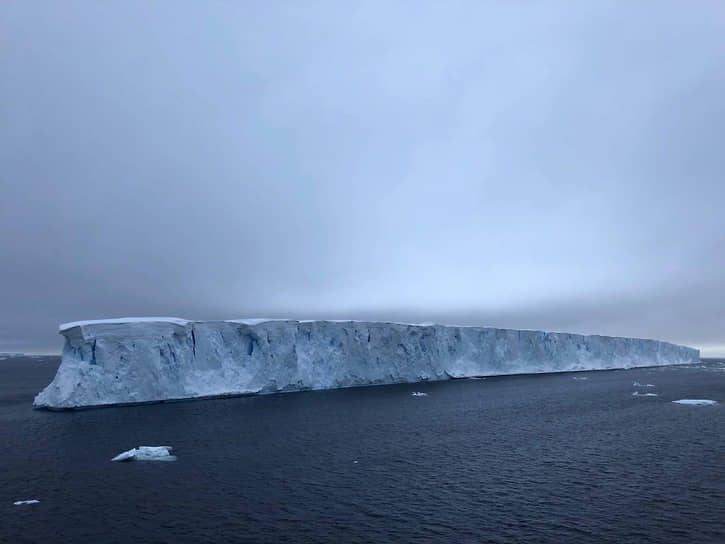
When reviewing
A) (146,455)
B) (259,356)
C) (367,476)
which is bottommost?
(146,455)

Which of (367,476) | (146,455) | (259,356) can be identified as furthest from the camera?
(259,356)

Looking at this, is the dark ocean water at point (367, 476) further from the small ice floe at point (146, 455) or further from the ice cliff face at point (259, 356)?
the ice cliff face at point (259, 356)

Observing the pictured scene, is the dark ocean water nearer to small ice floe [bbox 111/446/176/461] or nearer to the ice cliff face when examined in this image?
small ice floe [bbox 111/446/176/461]

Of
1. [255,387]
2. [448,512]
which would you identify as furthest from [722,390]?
[448,512]

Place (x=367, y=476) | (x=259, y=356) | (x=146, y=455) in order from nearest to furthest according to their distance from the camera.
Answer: (x=367, y=476) < (x=146, y=455) < (x=259, y=356)

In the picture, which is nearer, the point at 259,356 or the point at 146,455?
the point at 146,455

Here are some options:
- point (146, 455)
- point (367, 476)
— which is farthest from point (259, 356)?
point (367, 476)

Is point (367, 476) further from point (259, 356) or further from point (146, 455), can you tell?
point (259, 356)
